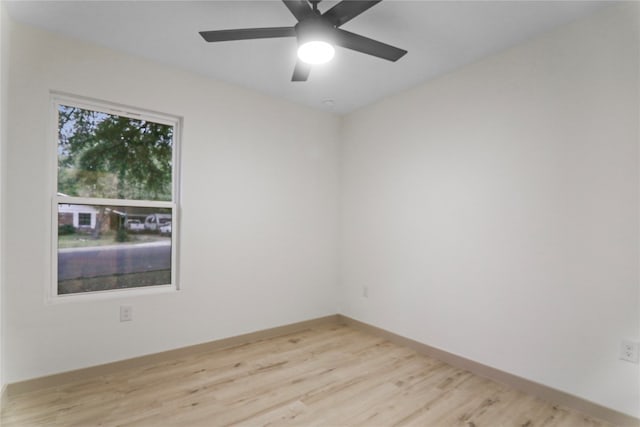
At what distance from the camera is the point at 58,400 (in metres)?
2.23

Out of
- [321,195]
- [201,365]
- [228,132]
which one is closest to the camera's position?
[201,365]

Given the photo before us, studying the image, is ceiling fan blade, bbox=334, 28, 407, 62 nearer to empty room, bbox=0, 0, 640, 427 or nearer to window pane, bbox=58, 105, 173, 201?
empty room, bbox=0, 0, 640, 427

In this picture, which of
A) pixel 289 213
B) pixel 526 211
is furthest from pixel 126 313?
pixel 526 211

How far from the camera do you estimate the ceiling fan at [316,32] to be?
1.77m

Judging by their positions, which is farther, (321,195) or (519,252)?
(321,195)

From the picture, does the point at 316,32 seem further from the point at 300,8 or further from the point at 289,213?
the point at 289,213

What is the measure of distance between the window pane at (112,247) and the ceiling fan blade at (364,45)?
2.08 m

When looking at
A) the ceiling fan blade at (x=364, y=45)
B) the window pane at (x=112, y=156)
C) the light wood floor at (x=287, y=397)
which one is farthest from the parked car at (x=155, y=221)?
the ceiling fan blade at (x=364, y=45)

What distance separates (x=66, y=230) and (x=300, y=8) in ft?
7.59

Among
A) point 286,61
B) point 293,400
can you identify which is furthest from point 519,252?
point 286,61

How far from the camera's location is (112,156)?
9.09 ft

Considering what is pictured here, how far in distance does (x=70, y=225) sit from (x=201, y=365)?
1.50m

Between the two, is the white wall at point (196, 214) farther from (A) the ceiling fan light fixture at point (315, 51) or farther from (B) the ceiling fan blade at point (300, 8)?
(B) the ceiling fan blade at point (300, 8)

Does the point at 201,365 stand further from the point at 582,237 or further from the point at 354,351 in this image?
the point at 582,237
